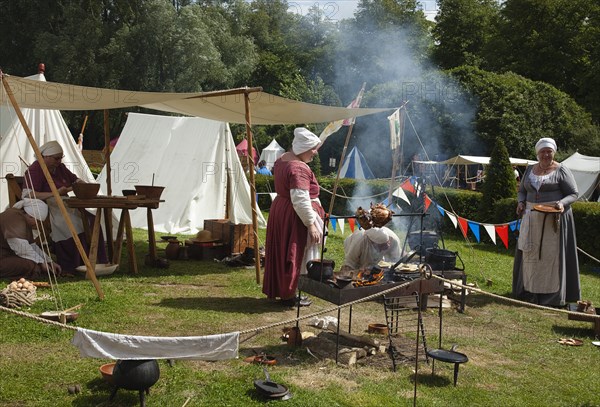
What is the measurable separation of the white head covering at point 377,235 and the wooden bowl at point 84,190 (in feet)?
9.36

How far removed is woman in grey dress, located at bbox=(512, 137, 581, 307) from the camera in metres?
6.38

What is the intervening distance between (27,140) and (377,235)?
227 inches

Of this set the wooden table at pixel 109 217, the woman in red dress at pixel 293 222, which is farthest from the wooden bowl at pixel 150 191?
the woman in red dress at pixel 293 222

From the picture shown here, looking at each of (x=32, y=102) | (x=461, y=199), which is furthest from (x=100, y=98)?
(x=461, y=199)

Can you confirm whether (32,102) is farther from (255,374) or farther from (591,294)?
(591,294)

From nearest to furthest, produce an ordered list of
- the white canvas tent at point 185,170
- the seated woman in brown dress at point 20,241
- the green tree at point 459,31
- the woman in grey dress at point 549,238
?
1. the woman in grey dress at point 549,238
2. the seated woman in brown dress at point 20,241
3. the white canvas tent at point 185,170
4. the green tree at point 459,31

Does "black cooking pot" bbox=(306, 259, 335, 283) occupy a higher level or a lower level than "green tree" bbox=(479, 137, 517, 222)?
lower

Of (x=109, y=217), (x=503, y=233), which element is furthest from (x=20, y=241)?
(x=503, y=233)

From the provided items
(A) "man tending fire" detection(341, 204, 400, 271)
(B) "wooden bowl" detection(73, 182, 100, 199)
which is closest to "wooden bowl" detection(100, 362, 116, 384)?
(A) "man tending fire" detection(341, 204, 400, 271)

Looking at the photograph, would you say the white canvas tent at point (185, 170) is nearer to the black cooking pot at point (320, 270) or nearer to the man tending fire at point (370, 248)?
the man tending fire at point (370, 248)

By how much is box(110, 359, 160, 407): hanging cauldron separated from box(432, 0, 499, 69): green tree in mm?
35332

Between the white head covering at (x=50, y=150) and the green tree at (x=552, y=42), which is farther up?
the green tree at (x=552, y=42)

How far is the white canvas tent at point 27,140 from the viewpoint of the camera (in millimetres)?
9039

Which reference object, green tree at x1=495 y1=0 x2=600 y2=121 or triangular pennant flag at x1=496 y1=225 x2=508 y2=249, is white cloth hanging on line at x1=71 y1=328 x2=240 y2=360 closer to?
triangular pennant flag at x1=496 y1=225 x2=508 y2=249
